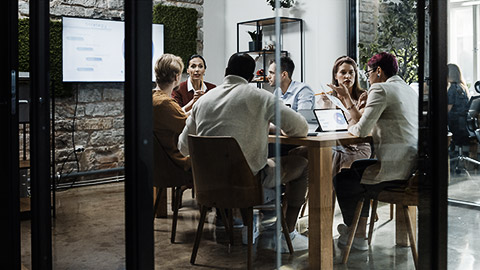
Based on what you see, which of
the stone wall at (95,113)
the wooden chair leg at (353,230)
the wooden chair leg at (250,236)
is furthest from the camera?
the stone wall at (95,113)

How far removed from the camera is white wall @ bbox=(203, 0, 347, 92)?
5.59 ft

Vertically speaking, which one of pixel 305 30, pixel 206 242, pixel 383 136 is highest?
pixel 305 30

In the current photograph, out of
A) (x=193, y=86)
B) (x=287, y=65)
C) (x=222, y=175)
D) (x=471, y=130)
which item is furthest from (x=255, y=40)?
(x=471, y=130)

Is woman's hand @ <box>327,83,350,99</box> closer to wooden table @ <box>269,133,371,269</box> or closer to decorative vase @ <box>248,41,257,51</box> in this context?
wooden table @ <box>269,133,371,269</box>

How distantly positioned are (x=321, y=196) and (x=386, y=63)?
1.49 feet

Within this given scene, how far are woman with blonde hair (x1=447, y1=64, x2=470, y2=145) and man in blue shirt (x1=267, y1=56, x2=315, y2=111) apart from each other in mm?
408

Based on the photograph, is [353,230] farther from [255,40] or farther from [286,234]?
[255,40]

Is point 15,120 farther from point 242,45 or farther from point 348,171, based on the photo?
point 348,171

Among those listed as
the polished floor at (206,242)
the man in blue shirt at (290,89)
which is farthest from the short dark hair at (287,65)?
the polished floor at (206,242)

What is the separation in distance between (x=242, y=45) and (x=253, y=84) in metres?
0.13

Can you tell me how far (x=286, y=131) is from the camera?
179 centimetres

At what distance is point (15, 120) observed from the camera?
312cm

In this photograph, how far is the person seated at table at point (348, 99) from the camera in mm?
1695

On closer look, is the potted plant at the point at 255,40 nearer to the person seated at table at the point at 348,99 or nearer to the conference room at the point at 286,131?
the conference room at the point at 286,131
